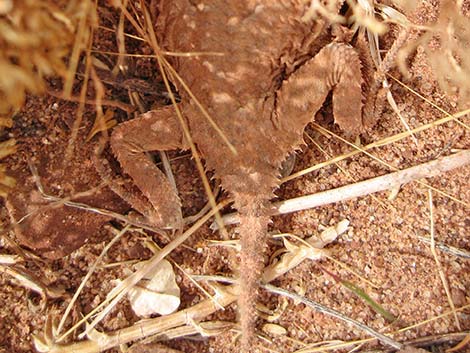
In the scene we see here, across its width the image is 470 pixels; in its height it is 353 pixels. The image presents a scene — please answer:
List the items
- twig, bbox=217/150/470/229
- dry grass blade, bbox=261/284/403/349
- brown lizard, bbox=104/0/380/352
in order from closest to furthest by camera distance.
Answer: brown lizard, bbox=104/0/380/352
dry grass blade, bbox=261/284/403/349
twig, bbox=217/150/470/229

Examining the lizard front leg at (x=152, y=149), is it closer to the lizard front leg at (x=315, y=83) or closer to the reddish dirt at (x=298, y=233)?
the reddish dirt at (x=298, y=233)

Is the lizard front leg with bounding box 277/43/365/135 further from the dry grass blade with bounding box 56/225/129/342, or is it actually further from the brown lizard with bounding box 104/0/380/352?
the dry grass blade with bounding box 56/225/129/342

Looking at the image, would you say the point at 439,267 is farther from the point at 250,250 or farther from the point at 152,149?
the point at 152,149

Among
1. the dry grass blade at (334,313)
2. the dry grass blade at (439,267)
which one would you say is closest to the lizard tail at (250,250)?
the dry grass blade at (334,313)

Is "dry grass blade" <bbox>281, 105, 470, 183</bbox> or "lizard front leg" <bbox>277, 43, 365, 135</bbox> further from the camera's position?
"dry grass blade" <bbox>281, 105, 470, 183</bbox>

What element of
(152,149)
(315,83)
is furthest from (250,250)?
(315,83)

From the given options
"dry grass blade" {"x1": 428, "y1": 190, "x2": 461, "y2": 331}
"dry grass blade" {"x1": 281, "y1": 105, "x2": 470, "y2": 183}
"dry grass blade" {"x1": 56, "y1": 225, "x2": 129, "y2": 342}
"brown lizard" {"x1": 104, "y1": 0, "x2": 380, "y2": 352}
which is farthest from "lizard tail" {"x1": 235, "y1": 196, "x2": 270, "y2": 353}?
"dry grass blade" {"x1": 428, "y1": 190, "x2": 461, "y2": 331}
